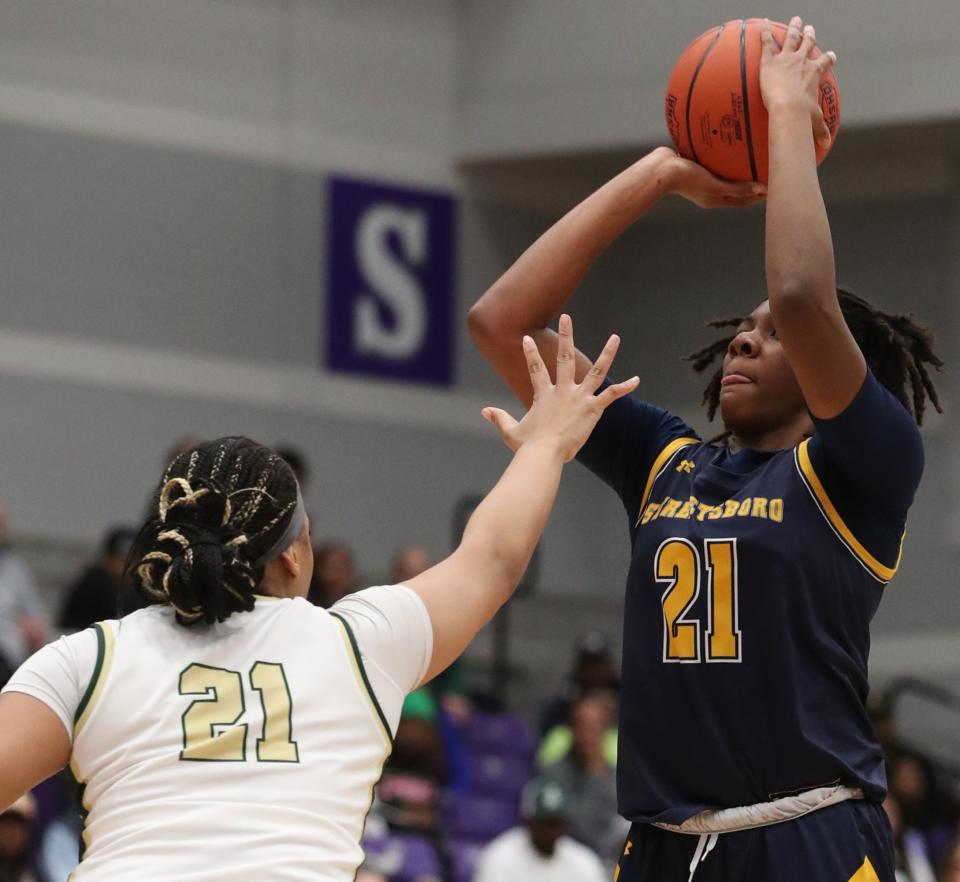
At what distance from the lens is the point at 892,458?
11.6ft

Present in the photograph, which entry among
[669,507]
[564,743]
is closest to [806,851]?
[669,507]

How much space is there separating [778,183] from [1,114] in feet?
34.5

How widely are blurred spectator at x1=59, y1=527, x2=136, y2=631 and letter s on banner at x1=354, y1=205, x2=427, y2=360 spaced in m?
4.59

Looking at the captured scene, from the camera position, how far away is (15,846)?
7738 mm

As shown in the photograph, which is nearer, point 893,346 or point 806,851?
point 806,851

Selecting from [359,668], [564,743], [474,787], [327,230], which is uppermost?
[327,230]

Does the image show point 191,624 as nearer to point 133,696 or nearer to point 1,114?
point 133,696

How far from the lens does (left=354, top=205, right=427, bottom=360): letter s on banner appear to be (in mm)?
14977

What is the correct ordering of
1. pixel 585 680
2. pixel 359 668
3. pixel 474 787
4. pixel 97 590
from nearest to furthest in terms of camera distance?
pixel 359 668
pixel 97 590
pixel 474 787
pixel 585 680

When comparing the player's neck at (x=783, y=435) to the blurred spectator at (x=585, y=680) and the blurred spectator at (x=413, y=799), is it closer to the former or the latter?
the blurred spectator at (x=413, y=799)

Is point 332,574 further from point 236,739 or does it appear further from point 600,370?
point 236,739

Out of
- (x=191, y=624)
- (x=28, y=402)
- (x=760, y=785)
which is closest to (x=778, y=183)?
(x=760, y=785)

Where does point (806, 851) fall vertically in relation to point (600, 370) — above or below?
below

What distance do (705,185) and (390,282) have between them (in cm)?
1106
